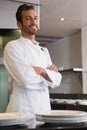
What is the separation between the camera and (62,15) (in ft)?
14.1

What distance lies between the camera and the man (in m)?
1.32

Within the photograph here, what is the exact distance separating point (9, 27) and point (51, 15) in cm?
151

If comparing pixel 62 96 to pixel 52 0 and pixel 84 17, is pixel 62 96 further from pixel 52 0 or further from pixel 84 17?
pixel 52 0

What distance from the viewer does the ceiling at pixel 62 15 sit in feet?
12.0

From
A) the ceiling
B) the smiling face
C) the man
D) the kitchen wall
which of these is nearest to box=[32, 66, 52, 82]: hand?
the man

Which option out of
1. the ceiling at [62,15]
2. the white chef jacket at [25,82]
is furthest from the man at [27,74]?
the ceiling at [62,15]

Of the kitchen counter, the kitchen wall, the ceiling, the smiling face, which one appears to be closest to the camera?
the kitchen counter

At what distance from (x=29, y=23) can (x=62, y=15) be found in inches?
116

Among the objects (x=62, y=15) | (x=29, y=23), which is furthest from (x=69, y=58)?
(x=29, y=23)

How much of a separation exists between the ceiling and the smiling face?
6.91ft

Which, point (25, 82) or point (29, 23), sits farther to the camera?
point (29, 23)

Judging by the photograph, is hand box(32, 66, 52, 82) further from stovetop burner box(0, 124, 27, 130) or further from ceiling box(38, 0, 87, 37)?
ceiling box(38, 0, 87, 37)

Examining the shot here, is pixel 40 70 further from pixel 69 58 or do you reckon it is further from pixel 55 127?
pixel 69 58

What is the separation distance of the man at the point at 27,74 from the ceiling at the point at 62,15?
2149 mm
